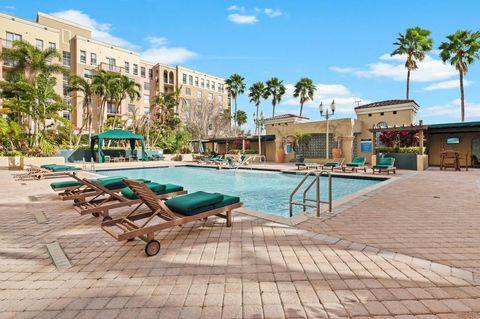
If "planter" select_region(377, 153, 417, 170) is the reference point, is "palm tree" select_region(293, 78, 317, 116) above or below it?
above

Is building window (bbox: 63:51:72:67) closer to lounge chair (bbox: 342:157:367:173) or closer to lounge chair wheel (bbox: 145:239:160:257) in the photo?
lounge chair (bbox: 342:157:367:173)

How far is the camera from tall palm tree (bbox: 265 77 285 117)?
4266 cm

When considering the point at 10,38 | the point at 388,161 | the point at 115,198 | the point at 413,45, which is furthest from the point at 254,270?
the point at 10,38

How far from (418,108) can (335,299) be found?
2392cm

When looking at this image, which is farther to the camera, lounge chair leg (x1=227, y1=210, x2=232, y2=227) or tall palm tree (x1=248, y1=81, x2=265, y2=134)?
tall palm tree (x1=248, y1=81, x2=265, y2=134)

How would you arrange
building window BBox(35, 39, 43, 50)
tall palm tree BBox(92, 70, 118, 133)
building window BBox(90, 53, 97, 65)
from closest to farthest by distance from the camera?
tall palm tree BBox(92, 70, 118, 133) → building window BBox(35, 39, 43, 50) → building window BBox(90, 53, 97, 65)

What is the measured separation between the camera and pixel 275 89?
42.9 m

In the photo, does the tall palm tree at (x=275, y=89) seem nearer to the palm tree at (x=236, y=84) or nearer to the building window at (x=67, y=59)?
the palm tree at (x=236, y=84)

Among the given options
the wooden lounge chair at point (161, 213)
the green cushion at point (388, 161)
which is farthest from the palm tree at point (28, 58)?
the green cushion at point (388, 161)

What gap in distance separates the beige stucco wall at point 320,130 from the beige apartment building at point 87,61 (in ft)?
→ 49.9

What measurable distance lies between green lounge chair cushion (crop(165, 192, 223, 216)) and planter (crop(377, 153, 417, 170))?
49.7 feet

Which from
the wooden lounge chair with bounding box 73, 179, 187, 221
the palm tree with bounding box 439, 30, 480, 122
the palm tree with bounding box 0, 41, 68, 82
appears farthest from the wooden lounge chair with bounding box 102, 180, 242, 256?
the palm tree with bounding box 439, 30, 480, 122

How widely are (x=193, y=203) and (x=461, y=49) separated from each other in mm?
31254

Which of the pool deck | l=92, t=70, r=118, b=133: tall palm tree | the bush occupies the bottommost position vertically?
the pool deck
